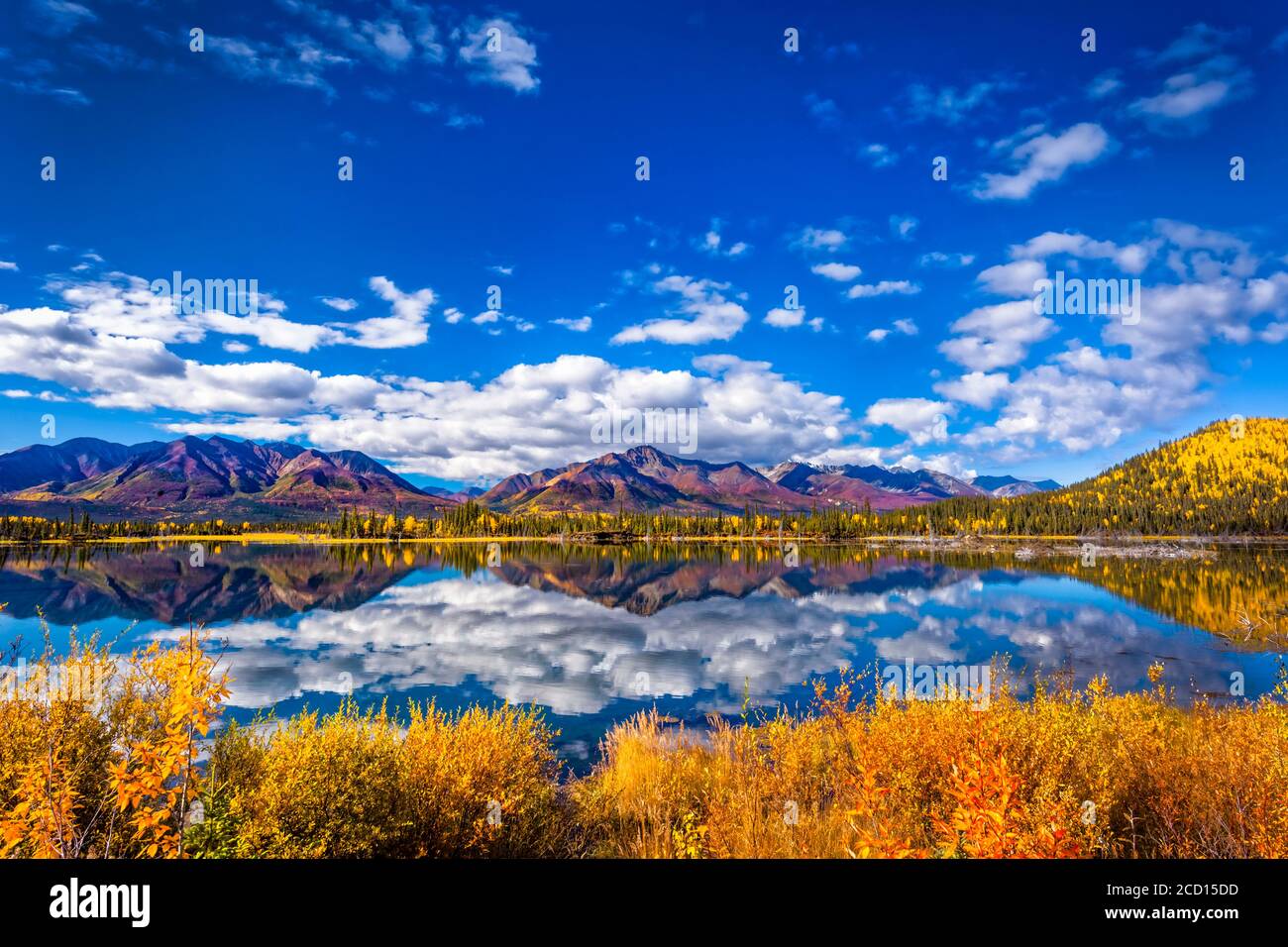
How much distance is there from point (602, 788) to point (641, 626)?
37.5 meters

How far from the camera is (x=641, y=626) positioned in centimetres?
5188

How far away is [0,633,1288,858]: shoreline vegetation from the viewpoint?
Result: 700cm

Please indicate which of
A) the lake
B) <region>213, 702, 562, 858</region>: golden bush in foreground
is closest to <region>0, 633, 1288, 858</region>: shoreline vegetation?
<region>213, 702, 562, 858</region>: golden bush in foreground

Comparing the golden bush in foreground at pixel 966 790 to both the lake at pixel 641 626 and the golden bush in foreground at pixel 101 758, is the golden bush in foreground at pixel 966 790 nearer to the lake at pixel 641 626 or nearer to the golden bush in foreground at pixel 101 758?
the lake at pixel 641 626

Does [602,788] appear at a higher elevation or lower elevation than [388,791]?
lower

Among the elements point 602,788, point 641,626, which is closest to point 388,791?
point 602,788

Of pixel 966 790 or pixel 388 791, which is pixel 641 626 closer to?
pixel 388 791

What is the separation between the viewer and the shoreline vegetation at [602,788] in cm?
700

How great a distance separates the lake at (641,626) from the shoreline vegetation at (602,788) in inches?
103
